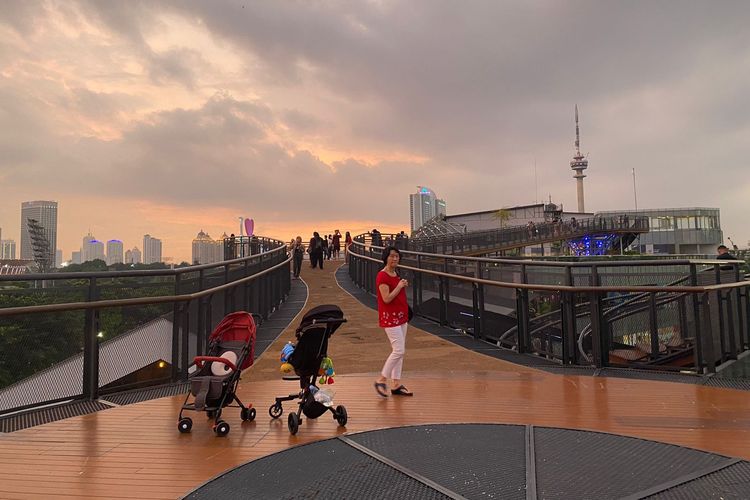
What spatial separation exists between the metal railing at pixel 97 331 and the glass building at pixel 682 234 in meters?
86.9

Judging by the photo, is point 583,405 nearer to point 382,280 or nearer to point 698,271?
point 382,280

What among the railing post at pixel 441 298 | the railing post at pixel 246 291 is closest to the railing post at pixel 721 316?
the railing post at pixel 441 298

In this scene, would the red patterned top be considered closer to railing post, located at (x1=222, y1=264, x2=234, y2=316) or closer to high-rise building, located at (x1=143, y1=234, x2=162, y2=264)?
railing post, located at (x1=222, y1=264, x2=234, y2=316)

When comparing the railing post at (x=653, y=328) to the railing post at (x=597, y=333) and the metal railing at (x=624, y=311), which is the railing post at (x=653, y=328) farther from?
the railing post at (x=597, y=333)

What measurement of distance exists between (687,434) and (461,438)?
187 centimetres

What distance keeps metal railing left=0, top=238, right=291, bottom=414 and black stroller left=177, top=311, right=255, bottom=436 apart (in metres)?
1.52

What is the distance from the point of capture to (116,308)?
5496 millimetres

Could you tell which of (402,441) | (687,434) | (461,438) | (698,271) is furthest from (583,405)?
(698,271)

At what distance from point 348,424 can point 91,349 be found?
114 inches

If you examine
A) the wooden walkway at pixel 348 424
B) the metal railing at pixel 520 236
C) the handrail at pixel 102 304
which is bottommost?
the wooden walkway at pixel 348 424

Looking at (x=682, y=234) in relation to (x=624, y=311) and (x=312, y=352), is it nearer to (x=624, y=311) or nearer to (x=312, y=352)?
(x=624, y=311)

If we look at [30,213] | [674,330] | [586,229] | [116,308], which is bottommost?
[674,330]

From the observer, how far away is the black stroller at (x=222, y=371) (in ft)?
14.0

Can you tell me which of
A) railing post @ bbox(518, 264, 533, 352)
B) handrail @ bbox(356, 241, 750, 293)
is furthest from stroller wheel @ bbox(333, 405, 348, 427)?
railing post @ bbox(518, 264, 533, 352)
